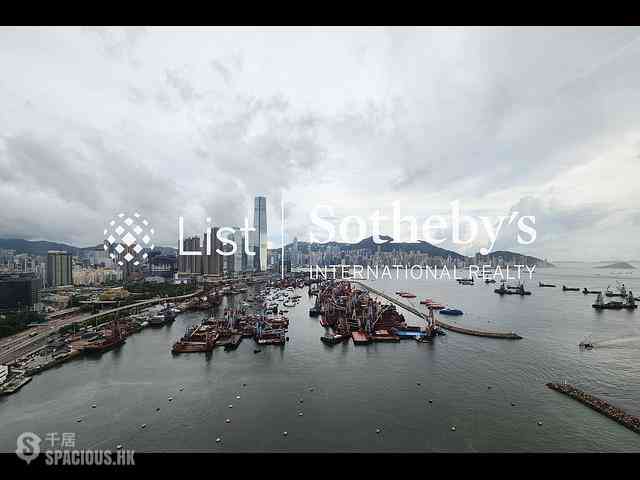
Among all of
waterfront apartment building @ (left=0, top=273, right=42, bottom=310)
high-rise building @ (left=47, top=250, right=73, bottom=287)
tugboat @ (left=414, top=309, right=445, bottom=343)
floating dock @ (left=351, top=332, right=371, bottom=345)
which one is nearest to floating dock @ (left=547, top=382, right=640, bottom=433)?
tugboat @ (left=414, top=309, right=445, bottom=343)

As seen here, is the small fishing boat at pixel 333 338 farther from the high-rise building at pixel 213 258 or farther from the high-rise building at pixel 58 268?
the high-rise building at pixel 213 258

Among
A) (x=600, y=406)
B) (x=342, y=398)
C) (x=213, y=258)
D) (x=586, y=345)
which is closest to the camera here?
(x=600, y=406)

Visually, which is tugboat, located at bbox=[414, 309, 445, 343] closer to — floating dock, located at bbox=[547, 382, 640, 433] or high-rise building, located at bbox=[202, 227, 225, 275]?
floating dock, located at bbox=[547, 382, 640, 433]

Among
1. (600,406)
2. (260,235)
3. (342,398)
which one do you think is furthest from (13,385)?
(260,235)

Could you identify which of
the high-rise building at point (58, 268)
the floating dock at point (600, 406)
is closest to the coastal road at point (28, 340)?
the high-rise building at point (58, 268)

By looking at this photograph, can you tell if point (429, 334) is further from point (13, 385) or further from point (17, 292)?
point (17, 292)
